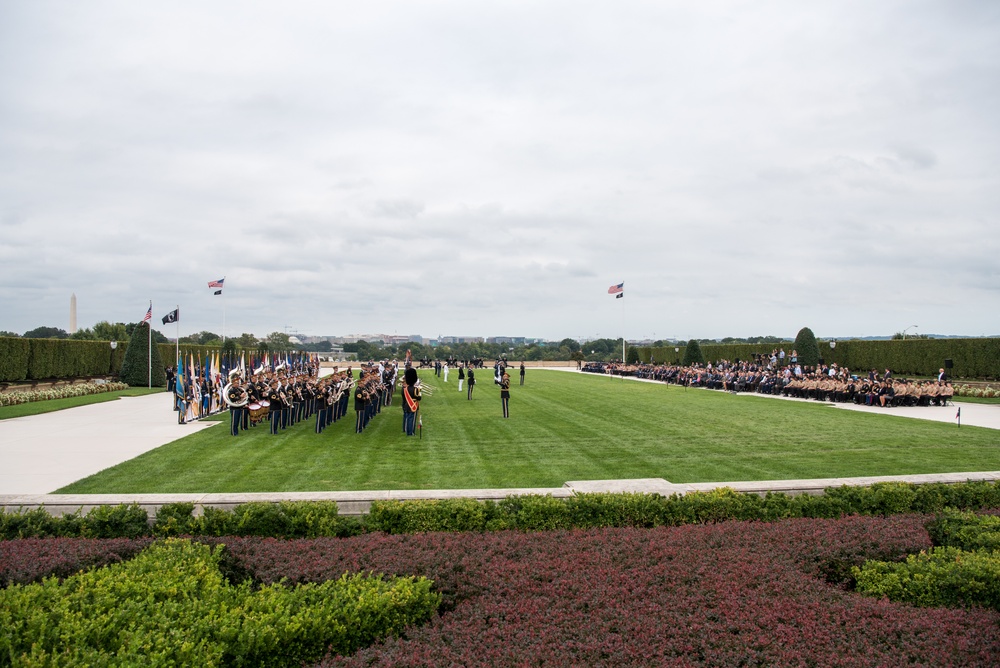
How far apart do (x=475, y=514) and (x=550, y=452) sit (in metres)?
6.17

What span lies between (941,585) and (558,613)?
129 inches

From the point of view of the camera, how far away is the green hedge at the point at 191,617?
3.82 metres

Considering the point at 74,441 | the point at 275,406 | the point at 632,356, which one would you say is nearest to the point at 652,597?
the point at 275,406

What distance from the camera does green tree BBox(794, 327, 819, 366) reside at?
3991 centimetres

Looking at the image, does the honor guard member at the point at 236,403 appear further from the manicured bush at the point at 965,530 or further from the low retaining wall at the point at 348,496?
the manicured bush at the point at 965,530

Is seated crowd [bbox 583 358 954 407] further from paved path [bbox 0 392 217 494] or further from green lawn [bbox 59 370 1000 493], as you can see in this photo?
paved path [bbox 0 392 217 494]

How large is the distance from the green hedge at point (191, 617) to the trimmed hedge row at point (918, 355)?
3610 centimetres

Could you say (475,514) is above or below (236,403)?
below

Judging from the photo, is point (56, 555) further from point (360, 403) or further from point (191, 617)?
point (360, 403)

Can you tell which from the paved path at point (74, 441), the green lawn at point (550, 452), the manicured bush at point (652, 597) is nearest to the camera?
the manicured bush at point (652, 597)

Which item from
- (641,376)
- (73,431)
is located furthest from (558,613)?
(641,376)

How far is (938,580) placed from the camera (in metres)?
5.28

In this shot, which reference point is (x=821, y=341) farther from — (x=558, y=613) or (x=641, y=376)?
(x=558, y=613)

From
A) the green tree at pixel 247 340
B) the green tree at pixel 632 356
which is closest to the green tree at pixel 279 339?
the green tree at pixel 247 340
